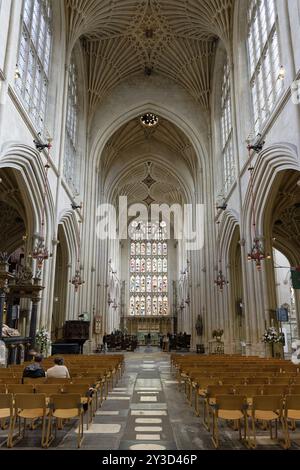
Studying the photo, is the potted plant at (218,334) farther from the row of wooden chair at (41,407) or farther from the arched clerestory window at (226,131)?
the row of wooden chair at (41,407)

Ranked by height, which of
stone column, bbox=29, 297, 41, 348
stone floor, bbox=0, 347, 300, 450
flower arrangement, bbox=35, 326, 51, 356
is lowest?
stone floor, bbox=0, 347, 300, 450

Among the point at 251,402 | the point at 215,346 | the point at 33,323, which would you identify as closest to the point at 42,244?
the point at 33,323

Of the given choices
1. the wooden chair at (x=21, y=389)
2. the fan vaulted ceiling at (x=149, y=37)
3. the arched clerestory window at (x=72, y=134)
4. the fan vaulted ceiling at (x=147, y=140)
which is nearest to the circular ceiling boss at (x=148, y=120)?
the fan vaulted ceiling at (x=147, y=140)

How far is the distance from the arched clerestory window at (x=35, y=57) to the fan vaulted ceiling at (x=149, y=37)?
7.78 ft

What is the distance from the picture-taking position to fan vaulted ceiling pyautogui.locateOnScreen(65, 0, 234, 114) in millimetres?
20000

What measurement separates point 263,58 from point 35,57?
9994mm

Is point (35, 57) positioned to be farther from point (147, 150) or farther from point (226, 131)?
point (147, 150)

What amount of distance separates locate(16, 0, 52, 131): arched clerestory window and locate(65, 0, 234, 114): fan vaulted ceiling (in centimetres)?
237

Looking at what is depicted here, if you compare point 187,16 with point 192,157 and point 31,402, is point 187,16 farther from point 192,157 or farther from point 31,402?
point 31,402

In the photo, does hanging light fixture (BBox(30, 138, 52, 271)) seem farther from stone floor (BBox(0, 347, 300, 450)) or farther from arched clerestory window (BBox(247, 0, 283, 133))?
arched clerestory window (BBox(247, 0, 283, 133))

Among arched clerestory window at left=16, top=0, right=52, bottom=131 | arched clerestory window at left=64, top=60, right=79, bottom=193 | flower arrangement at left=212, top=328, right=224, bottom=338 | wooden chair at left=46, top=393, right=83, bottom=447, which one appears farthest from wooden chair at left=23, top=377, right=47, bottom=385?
flower arrangement at left=212, top=328, right=224, bottom=338

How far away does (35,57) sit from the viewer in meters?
16.2

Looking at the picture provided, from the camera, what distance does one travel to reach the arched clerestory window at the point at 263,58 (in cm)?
1488
